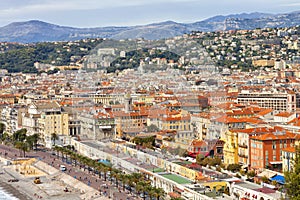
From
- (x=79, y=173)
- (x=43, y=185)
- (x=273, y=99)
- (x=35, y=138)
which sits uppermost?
(x=273, y=99)

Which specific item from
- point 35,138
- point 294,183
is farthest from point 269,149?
point 35,138

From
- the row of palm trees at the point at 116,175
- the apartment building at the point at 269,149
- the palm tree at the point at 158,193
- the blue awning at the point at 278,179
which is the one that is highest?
the apartment building at the point at 269,149

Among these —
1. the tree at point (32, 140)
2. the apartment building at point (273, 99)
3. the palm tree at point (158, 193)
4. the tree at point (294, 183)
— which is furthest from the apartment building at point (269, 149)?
the apartment building at point (273, 99)

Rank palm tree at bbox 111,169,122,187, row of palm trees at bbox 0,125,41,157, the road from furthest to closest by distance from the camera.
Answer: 1. row of palm trees at bbox 0,125,41,157
2. palm tree at bbox 111,169,122,187
3. the road

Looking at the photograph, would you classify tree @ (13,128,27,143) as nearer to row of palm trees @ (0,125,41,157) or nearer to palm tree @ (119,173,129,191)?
row of palm trees @ (0,125,41,157)

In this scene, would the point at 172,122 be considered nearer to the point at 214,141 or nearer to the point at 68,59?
the point at 214,141

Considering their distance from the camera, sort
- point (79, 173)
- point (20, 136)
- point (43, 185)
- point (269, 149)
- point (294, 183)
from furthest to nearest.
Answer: point (20, 136) < point (79, 173) < point (43, 185) < point (269, 149) < point (294, 183)

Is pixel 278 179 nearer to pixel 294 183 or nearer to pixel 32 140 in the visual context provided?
pixel 294 183

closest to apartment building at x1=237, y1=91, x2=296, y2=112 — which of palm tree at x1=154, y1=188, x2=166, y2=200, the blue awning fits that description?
the blue awning

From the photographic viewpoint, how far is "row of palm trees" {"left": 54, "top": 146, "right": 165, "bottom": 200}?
24.7m

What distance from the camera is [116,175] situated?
28.2 meters

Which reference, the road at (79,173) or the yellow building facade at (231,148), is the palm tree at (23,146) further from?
the yellow building facade at (231,148)

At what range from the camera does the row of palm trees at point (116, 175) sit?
24.7m

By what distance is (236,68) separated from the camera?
3548 inches
